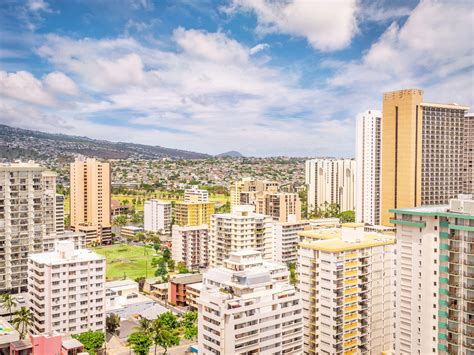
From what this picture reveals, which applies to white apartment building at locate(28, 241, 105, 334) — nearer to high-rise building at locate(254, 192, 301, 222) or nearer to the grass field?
high-rise building at locate(254, 192, 301, 222)

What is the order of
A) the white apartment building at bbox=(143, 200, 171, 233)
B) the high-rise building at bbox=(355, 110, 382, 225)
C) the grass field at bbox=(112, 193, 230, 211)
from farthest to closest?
the grass field at bbox=(112, 193, 230, 211), the white apartment building at bbox=(143, 200, 171, 233), the high-rise building at bbox=(355, 110, 382, 225)

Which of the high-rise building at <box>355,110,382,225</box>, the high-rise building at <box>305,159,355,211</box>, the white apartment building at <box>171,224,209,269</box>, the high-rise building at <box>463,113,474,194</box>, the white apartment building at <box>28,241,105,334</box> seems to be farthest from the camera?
the high-rise building at <box>305,159,355,211</box>

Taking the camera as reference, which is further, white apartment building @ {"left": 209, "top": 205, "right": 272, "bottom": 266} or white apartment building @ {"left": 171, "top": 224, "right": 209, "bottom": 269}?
white apartment building @ {"left": 171, "top": 224, "right": 209, "bottom": 269}

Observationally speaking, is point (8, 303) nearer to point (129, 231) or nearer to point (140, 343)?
point (140, 343)

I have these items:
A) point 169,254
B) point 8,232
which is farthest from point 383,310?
point 169,254

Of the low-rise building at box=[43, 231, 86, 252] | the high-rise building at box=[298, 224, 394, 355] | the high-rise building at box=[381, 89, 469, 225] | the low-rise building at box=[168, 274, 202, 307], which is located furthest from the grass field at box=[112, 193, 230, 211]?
the high-rise building at box=[298, 224, 394, 355]

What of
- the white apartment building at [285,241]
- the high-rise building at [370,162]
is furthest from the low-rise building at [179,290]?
the high-rise building at [370,162]

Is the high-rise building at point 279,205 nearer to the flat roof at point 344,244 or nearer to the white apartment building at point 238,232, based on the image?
the white apartment building at point 238,232
